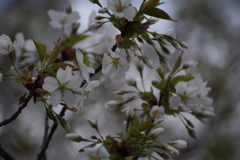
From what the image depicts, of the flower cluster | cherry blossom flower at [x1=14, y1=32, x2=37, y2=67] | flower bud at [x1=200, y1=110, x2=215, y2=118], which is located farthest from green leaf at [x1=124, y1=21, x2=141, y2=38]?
cherry blossom flower at [x1=14, y1=32, x2=37, y2=67]

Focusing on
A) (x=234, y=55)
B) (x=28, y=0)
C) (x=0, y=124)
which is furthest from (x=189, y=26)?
(x=0, y=124)

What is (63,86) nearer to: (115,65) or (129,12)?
(115,65)

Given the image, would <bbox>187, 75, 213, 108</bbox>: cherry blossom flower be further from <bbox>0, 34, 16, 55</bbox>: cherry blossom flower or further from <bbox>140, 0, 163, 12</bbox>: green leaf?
<bbox>0, 34, 16, 55</bbox>: cherry blossom flower

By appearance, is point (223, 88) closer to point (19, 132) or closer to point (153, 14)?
point (19, 132)

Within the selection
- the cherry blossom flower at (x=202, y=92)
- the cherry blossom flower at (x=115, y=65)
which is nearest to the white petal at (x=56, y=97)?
the cherry blossom flower at (x=115, y=65)

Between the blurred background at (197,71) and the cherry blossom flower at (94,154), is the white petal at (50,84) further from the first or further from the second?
the blurred background at (197,71)
